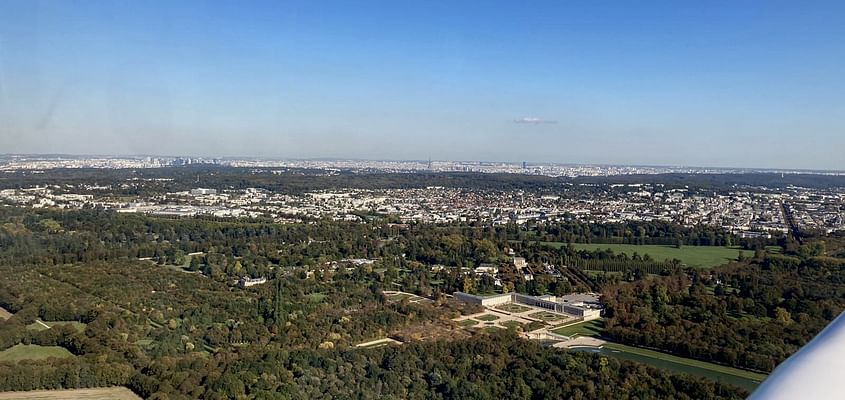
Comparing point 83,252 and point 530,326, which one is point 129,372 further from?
point 83,252

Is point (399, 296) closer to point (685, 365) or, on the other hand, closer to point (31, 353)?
point (685, 365)

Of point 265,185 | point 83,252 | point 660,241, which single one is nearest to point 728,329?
point 660,241

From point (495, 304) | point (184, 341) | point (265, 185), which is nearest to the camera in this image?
point (184, 341)

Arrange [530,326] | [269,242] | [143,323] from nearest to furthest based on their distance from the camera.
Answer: [143,323]
[530,326]
[269,242]

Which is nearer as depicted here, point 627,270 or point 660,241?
point 627,270

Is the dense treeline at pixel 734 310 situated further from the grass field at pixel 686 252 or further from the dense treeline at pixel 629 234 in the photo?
the dense treeline at pixel 629 234

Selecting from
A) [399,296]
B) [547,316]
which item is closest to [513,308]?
[547,316]

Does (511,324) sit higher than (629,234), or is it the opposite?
(629,234)

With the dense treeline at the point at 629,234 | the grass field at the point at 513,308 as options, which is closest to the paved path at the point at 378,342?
the grass field at the point at 513,308
